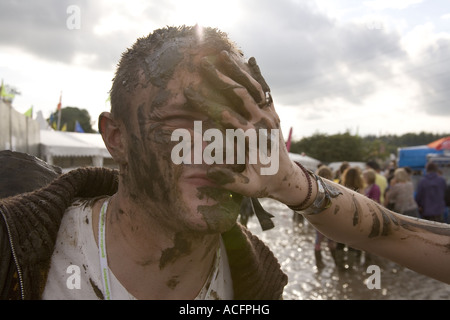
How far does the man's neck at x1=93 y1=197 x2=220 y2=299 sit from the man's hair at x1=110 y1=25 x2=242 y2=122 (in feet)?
1.37

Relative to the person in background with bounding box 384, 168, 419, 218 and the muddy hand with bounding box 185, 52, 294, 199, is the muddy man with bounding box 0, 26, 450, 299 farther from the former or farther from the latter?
the person in background with bounding box 384, 168, 419, 218

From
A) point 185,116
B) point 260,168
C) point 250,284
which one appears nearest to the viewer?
point 260,168

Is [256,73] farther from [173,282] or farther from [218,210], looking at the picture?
[173,282]

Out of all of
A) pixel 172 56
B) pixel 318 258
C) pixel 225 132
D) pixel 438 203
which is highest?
pixel 172 56

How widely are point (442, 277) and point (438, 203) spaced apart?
6.95m

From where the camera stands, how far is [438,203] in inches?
302

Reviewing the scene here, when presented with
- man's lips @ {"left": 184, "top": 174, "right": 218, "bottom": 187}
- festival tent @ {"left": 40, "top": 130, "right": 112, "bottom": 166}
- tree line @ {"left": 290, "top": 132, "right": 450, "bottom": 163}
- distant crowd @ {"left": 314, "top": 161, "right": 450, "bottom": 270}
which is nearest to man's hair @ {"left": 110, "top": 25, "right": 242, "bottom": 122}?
man's lips @ {"left": 184, "top": 174, "right": 218, "bottom": 187}

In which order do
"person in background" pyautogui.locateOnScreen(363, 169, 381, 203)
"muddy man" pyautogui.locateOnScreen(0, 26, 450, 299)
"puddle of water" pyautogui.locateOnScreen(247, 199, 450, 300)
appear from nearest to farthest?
"muddy man" pyautogui.locateOnScreen(0, 26, 450, 299), "puddle of water" pyautogui.locateOnScreen(247, 199, 450, 300), "person in background" pyautogui.locateOnScreen(363, 169, 381, 203)

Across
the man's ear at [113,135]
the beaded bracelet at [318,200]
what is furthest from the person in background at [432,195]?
the man's ear at [113,135]

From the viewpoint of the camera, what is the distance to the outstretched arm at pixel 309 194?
114 cm

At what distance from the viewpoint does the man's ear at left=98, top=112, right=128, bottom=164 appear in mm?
1469

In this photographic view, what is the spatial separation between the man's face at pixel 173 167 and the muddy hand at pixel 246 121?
3.8 inches
